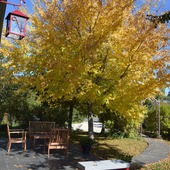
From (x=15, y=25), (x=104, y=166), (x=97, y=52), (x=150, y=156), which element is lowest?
(x=150, y=156)

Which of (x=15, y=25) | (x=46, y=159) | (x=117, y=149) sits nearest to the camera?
(x=15, y=25)

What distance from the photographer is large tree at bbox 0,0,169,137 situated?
6.69 metres

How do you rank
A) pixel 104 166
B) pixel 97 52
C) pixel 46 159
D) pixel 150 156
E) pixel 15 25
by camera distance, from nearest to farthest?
pixel 15 25
pixel 104 166
pixel 46 159
pixel 97 52
pixel 150 156

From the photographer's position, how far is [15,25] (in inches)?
161

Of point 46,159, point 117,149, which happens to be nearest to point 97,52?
point 46,159

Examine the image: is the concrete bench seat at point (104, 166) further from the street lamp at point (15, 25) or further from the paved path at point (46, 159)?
the street lamp at point (15, 25)

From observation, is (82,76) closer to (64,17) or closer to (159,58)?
(64,17)

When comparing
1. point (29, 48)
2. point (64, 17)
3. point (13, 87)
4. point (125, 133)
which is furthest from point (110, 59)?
point (13, 87)

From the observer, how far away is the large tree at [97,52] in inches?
263

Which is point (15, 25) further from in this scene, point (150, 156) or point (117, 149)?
point (117, 149)

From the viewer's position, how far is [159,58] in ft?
23.6

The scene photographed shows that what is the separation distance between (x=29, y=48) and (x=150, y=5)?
13.9ft

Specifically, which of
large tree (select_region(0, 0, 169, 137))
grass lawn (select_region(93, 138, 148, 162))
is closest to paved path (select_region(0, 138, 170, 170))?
grass lawn (select_region(93, 138, 148, 162))

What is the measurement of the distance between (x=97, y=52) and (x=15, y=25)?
404cm
